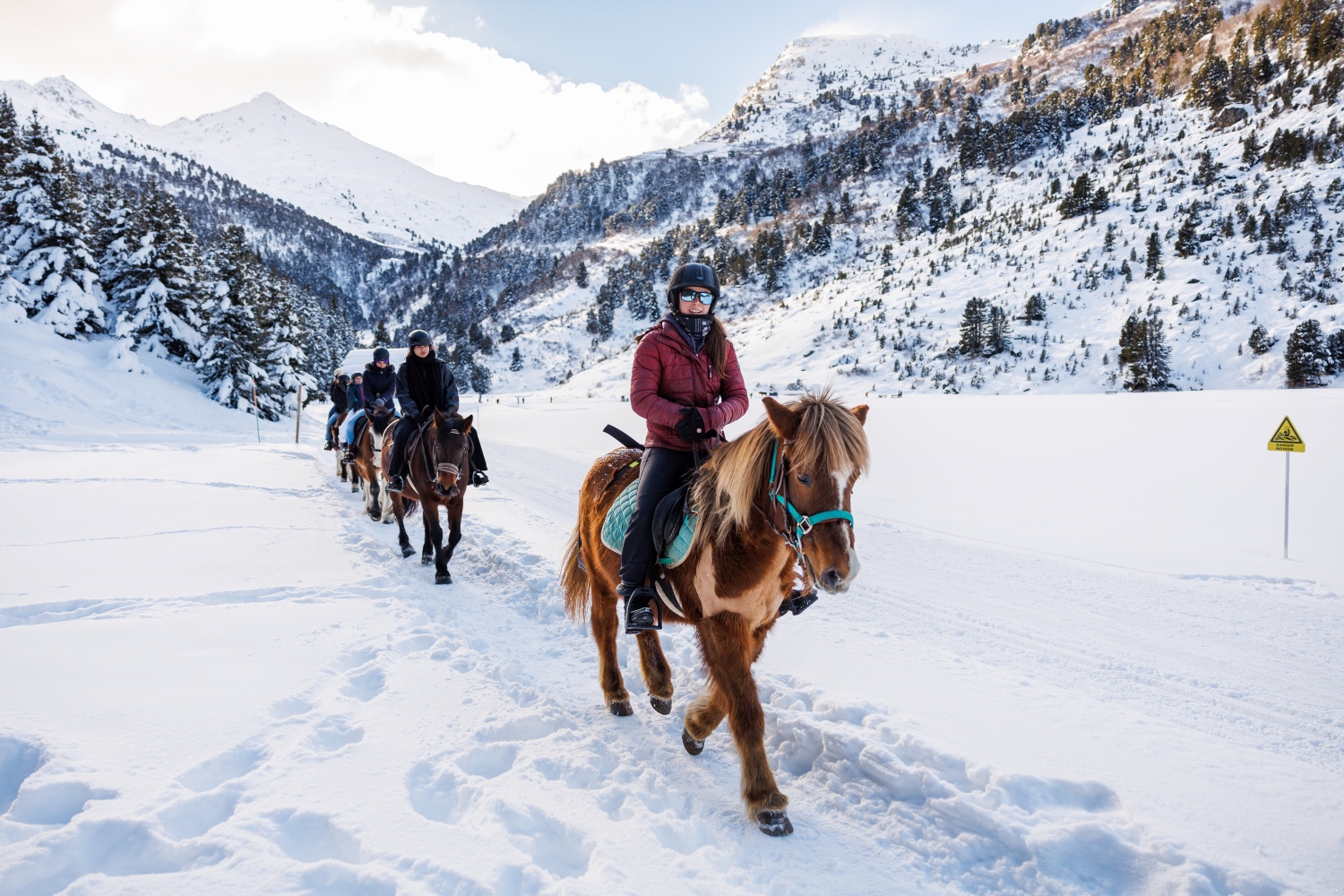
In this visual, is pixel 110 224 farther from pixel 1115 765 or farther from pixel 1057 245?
pixel 1057 245

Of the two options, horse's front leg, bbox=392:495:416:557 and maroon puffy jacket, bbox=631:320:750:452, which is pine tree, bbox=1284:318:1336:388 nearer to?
maroon puffy jacket, bbox=631:320:750:452

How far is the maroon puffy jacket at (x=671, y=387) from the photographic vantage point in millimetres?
3588

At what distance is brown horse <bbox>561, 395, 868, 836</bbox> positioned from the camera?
2.68m

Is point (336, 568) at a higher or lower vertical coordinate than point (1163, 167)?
lower

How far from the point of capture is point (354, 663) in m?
4.46

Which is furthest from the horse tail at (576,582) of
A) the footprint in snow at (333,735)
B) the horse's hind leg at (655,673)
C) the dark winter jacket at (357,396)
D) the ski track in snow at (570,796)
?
the dark winter jacket at (357,396)

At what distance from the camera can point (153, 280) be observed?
27359 millimetres

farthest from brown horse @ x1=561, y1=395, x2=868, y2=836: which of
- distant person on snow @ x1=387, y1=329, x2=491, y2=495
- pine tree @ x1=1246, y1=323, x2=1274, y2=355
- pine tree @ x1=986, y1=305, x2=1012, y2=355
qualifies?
pine tree @ x1=986, y1=305, x2=1012, y2=355

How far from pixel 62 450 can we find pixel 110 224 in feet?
66.1

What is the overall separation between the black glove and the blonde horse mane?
248mm

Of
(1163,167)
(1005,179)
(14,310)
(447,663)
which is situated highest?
(1005,179)

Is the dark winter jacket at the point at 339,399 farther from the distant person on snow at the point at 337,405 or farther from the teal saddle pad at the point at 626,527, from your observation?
the teal saddle pad at the point at 626,527

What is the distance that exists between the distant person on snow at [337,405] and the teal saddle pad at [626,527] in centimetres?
1269

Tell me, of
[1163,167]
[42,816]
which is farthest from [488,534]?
[1163,167]
